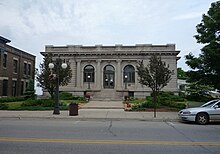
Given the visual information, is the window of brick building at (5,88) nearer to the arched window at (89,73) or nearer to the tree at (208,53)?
the arched window at (89,73)

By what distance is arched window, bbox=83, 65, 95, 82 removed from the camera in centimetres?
4462

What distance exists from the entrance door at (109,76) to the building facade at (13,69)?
45.1ft

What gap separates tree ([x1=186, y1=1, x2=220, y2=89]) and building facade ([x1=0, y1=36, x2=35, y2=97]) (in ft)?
86.8

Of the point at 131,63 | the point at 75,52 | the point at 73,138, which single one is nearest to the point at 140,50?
the point at 131,63

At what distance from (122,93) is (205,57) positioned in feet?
77.2

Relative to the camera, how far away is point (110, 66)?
4453cm

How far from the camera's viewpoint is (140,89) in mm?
43062

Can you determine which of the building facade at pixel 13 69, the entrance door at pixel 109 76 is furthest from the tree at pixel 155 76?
the entrance door at pixel 109 76

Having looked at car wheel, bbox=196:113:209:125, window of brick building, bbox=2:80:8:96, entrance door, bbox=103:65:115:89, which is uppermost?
entrance door, bbox=103:65:115:89

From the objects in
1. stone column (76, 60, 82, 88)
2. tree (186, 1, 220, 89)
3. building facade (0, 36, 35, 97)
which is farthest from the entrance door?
tree (186, 1, 220, 89)

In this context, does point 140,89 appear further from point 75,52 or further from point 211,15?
point 211,15

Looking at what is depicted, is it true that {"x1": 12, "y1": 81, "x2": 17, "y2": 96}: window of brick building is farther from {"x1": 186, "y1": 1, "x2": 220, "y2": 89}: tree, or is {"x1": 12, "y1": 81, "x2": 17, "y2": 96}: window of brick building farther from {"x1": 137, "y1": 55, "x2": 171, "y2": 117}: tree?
{"x1": 186, "y1": 1, "x2": 220, "y2": 89}: tree

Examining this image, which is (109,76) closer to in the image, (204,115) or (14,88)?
(14,88)

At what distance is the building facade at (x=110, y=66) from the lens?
4294cm
